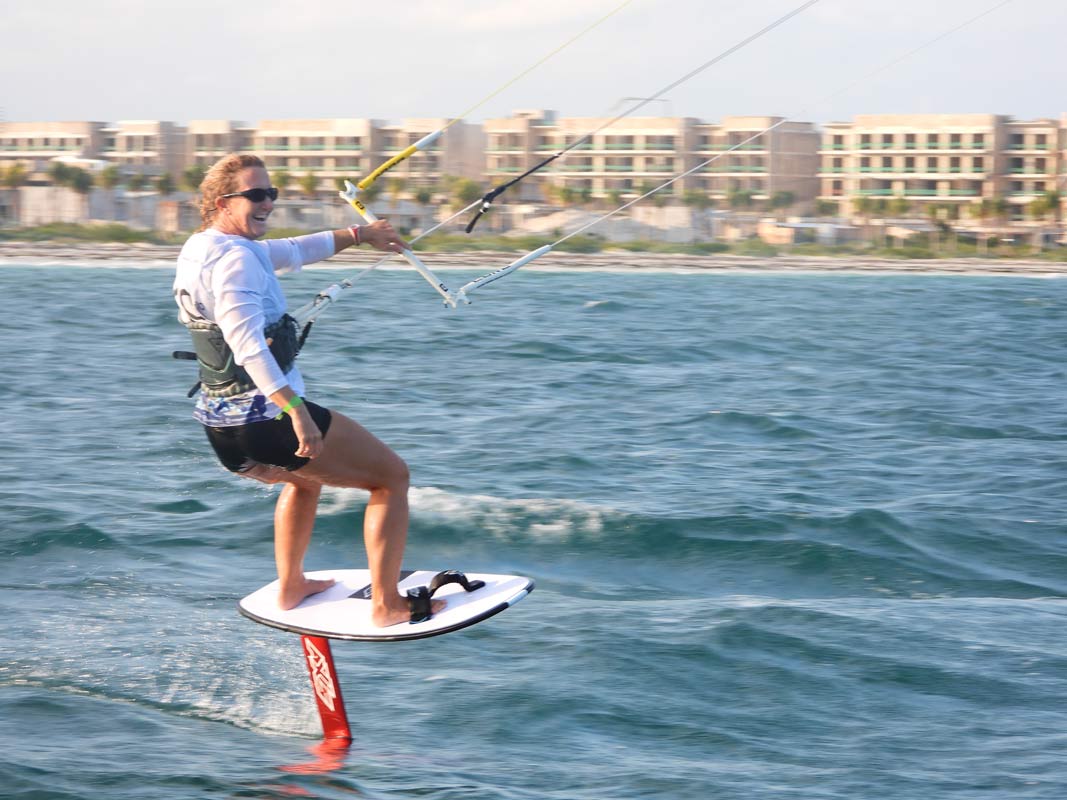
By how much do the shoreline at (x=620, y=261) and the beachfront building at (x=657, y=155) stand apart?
2644 cm

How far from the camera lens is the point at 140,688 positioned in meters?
7.55

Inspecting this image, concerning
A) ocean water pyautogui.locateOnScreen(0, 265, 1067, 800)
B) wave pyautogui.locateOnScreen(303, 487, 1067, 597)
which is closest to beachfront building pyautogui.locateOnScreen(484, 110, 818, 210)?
ocean water pyautogui.locateOnScreen(0, 265, 1067, 800)

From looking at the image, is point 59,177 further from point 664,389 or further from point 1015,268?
point 664,389

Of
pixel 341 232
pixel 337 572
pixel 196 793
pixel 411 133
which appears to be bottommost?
pixel 196 793

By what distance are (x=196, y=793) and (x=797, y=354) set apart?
79.5 ft

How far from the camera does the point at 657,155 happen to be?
138 meters

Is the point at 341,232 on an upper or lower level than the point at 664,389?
upper

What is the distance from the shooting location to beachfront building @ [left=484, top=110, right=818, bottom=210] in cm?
13538

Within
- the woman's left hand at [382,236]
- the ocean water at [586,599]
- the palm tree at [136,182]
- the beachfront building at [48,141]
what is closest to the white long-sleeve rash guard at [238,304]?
the woman's left hand at [382,236]

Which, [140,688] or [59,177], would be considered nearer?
[140,688]

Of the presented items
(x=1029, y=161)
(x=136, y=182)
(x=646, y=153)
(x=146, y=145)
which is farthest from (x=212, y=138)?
(x=1029, y=161)

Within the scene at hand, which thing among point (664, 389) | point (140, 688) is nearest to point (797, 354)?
point (664, 389)

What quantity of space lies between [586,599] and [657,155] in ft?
430

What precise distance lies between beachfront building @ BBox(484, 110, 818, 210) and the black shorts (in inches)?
5035
